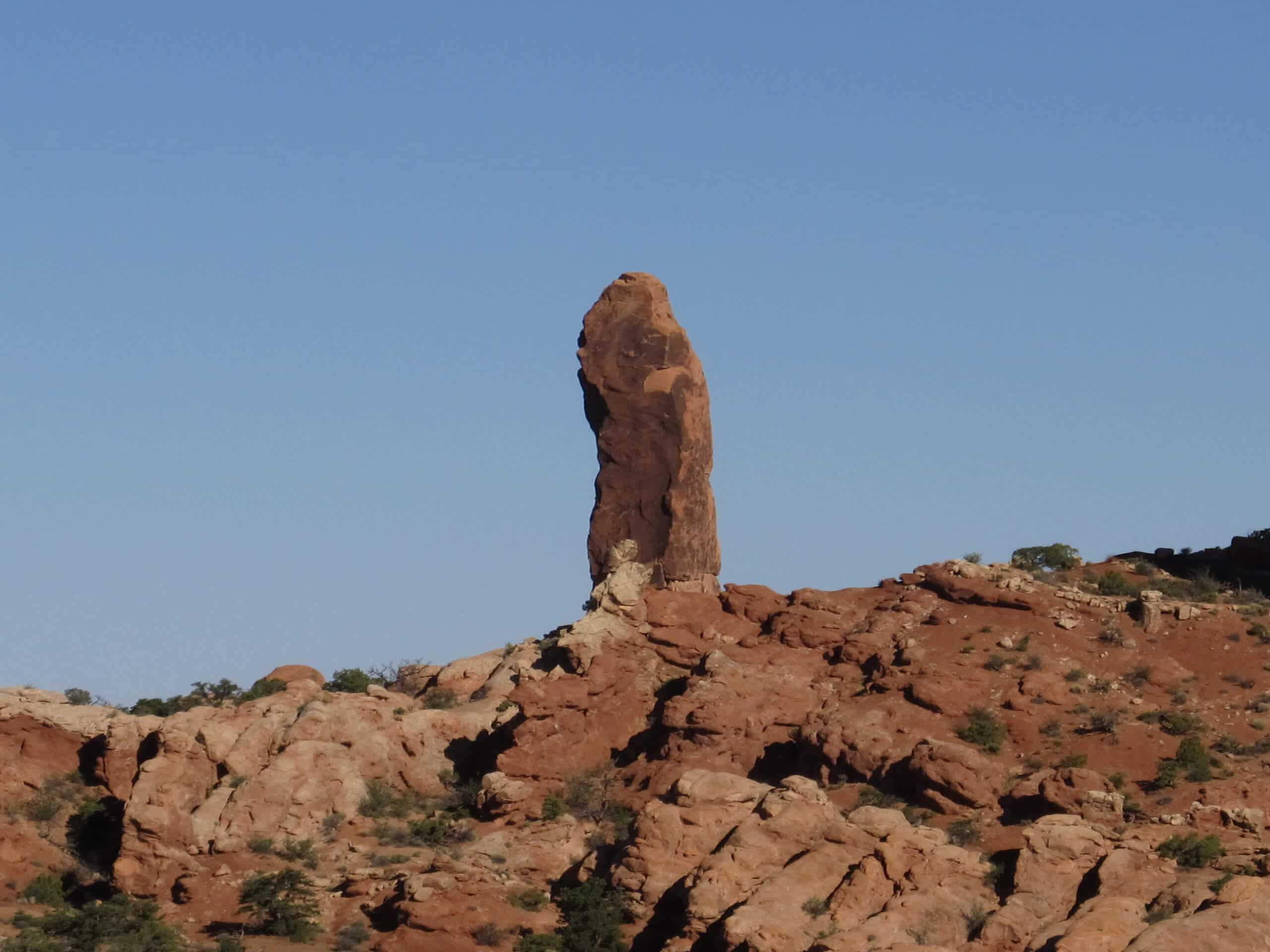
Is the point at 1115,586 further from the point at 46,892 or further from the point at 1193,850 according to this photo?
the point at 46,892

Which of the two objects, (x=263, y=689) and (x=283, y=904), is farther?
(x=263, y=689)

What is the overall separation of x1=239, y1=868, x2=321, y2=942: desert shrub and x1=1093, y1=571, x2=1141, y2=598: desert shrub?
2190 cm

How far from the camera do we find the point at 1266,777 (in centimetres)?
4603

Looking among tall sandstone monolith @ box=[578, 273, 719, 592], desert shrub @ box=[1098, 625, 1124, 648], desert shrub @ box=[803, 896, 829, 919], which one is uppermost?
tall sandstone monolith @ box=[578, 273, 719, 592]

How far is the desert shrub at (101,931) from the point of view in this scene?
4362cm

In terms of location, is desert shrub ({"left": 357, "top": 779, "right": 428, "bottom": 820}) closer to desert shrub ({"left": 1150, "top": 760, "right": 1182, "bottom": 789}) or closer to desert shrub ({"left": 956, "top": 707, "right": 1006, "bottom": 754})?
desert shrub ({"left": 956, "top": 707, "right": 1006, "bottom": 754})

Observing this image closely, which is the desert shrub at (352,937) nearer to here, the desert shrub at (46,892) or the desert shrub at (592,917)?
the desert shrub at (592,917)

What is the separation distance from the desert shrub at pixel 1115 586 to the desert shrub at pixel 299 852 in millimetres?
20985

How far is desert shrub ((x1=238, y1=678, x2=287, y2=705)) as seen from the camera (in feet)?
190

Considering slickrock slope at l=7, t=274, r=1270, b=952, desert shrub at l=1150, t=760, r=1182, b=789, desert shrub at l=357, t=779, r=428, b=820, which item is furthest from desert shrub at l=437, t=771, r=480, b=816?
desert shrub at l=1150, t=760, r=1182, b=789

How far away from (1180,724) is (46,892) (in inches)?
961

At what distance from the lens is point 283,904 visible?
45.2 metres

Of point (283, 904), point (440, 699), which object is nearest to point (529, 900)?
point (283, 904)

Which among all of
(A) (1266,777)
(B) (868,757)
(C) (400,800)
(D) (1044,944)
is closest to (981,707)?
(B) (868,757)
